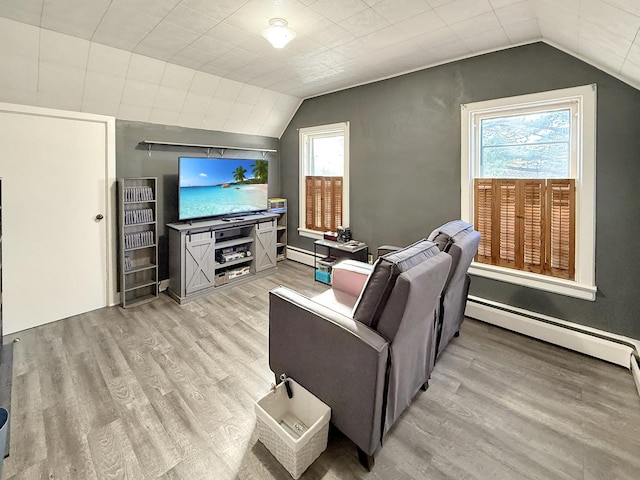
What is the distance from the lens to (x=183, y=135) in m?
4.14

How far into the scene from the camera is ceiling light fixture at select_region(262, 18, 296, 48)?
2.38 m

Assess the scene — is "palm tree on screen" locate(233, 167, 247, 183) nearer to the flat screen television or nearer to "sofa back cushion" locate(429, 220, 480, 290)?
the flat screen television

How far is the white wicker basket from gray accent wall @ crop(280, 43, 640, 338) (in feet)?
7.40

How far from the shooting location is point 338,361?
164 cm

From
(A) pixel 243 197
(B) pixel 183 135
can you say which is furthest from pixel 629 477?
(B) pixel 183 135

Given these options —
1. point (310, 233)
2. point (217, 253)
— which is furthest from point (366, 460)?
point (310, 233)

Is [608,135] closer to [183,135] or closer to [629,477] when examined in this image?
[629,477]

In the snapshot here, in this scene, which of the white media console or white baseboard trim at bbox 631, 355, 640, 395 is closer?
white baseboard trim at bbox 631, 355, 640, 395

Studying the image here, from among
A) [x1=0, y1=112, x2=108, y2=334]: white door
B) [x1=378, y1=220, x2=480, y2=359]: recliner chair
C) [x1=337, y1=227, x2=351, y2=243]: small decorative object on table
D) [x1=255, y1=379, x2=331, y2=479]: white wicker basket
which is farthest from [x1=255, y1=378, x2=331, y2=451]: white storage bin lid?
[x1=0, y1=112, x2=108, y2=334]: white door

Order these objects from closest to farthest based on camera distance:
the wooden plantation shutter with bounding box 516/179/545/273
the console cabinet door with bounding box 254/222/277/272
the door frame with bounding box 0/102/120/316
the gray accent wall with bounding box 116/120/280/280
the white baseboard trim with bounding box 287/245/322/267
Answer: the wooden plantation shutter with bounding box 516/179/545/273 < the door frame with bounding box 0/102/120/316 < the gray accent wall with bounding box 116/120/280/280 < the console cabinet door with bounding box 254/222/277/272 < the white baseboard trim with bounding box 287/245/322/267

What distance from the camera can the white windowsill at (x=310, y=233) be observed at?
490cm

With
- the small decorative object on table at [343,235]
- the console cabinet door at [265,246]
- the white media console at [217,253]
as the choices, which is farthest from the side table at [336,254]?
the white media console at [217,253]

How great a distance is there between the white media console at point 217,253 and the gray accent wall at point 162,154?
22 centimetres

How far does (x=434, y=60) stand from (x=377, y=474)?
359cm
